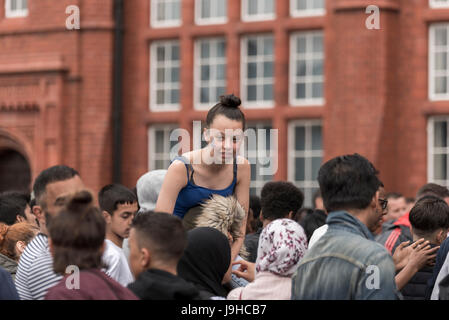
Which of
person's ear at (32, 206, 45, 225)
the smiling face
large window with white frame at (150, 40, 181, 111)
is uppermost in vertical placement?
large window with white frame at (150, 40, 181, 111)

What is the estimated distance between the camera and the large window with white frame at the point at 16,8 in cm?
2102

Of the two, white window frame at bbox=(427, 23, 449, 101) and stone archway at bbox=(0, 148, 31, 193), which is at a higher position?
white window frame at bbox=(427, 23, 449, 101)

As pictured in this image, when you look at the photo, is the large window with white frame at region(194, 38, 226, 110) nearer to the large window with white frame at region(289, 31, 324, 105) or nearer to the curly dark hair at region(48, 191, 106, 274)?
the large window with white frame at region(289, 31, 324, 105)

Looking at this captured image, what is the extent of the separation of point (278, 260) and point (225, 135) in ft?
4.15

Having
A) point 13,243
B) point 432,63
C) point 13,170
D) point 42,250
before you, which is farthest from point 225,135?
point 13,170

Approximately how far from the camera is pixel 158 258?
13.7 feet

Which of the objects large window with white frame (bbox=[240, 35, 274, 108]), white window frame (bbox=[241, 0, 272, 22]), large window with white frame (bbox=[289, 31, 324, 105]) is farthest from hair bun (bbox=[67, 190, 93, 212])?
white window frame (bbox=[241, 0, 272, 22])

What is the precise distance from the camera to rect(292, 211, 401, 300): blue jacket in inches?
152

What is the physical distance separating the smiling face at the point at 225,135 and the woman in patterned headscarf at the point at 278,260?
3.57 ft

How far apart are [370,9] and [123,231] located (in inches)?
489

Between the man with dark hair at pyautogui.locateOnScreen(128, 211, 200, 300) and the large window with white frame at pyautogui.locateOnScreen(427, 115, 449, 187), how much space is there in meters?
14.1

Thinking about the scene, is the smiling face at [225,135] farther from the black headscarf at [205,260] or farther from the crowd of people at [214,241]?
the black headscarf at [205,260]
